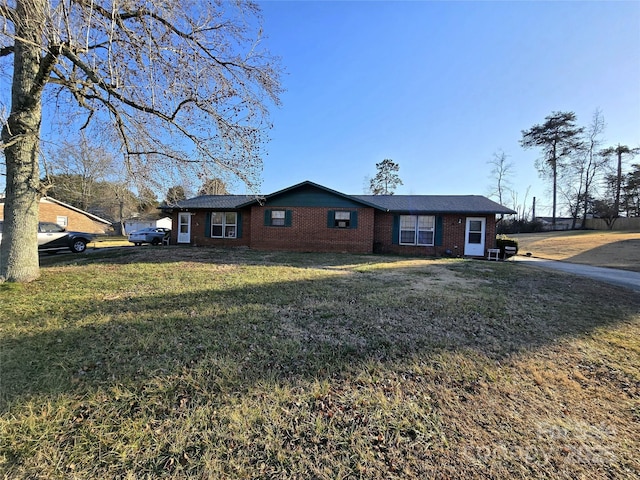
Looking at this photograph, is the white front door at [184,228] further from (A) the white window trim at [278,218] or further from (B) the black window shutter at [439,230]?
(B) the black window shutter at [439,230]

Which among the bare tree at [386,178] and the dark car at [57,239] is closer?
the dark car at [57,239]

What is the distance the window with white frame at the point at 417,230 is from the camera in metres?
15.3

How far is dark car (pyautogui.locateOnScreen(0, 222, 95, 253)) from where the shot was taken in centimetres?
1372

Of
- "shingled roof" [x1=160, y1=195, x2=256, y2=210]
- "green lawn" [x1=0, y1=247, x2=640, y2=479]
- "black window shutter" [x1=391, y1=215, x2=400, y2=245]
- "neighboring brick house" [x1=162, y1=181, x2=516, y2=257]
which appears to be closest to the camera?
"green lawn" [x1=0, y1=247, x2=640, y2=479]

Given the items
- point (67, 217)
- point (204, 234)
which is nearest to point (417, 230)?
point (204, 234)

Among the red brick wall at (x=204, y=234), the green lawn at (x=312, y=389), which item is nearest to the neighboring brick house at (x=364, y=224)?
the red brick wall at (x=204, y=234)

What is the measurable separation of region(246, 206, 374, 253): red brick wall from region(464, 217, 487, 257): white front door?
16.2ft

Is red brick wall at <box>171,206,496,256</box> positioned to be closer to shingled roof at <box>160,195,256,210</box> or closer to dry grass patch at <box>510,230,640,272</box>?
shingled roof at <box>160,195,256,210</box>

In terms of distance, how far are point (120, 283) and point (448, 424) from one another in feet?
23.5

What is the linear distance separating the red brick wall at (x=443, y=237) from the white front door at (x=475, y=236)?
0.58ft

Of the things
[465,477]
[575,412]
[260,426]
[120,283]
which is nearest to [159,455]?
[260,426]

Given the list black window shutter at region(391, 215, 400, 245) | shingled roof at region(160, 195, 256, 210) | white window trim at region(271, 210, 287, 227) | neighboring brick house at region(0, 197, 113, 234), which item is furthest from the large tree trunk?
neighboring brick house at region(0, 197, 113, 234)

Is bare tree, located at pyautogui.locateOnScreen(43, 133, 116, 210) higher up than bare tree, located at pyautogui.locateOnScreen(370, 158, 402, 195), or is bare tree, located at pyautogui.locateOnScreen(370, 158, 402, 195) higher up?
bare tree, located at pyautogui.locateOnScreen(370, 158, 402, 195)

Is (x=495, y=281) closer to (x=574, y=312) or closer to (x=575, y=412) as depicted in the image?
(x=574, y=312)
